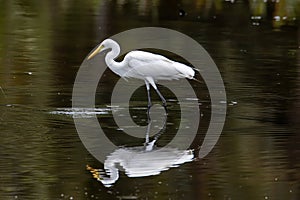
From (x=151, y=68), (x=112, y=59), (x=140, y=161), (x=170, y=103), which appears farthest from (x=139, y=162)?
(x=112, y=59)

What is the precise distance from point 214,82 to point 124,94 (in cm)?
173

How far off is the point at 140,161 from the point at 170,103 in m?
3.09

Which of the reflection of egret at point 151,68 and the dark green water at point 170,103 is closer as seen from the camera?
the dark green water at point 170,103

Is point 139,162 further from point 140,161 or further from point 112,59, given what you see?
point 112,59

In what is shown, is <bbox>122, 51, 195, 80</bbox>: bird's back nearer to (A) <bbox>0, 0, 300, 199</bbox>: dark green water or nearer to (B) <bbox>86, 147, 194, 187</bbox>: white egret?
(A) <bbox>0, 0, 300, 199</bbox>: dark green water

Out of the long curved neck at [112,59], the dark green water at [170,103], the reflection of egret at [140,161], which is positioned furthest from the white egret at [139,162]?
the long curved neck at [112,59]

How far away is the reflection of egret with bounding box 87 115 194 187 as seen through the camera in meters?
8.58

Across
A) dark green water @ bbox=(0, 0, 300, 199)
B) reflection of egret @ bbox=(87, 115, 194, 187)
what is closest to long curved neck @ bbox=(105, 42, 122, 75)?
dark green water @ bbox=(0, 0, 300, 199)

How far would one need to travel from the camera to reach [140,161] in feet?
29.9

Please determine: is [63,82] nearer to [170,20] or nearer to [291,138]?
[291,138]

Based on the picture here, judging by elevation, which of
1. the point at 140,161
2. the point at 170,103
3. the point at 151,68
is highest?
the point at 151,68

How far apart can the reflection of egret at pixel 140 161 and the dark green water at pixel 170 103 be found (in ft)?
0.45

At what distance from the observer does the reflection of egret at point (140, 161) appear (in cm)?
858

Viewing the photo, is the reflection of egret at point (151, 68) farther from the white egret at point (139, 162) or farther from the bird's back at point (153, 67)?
the white egret at point (139, 162)
